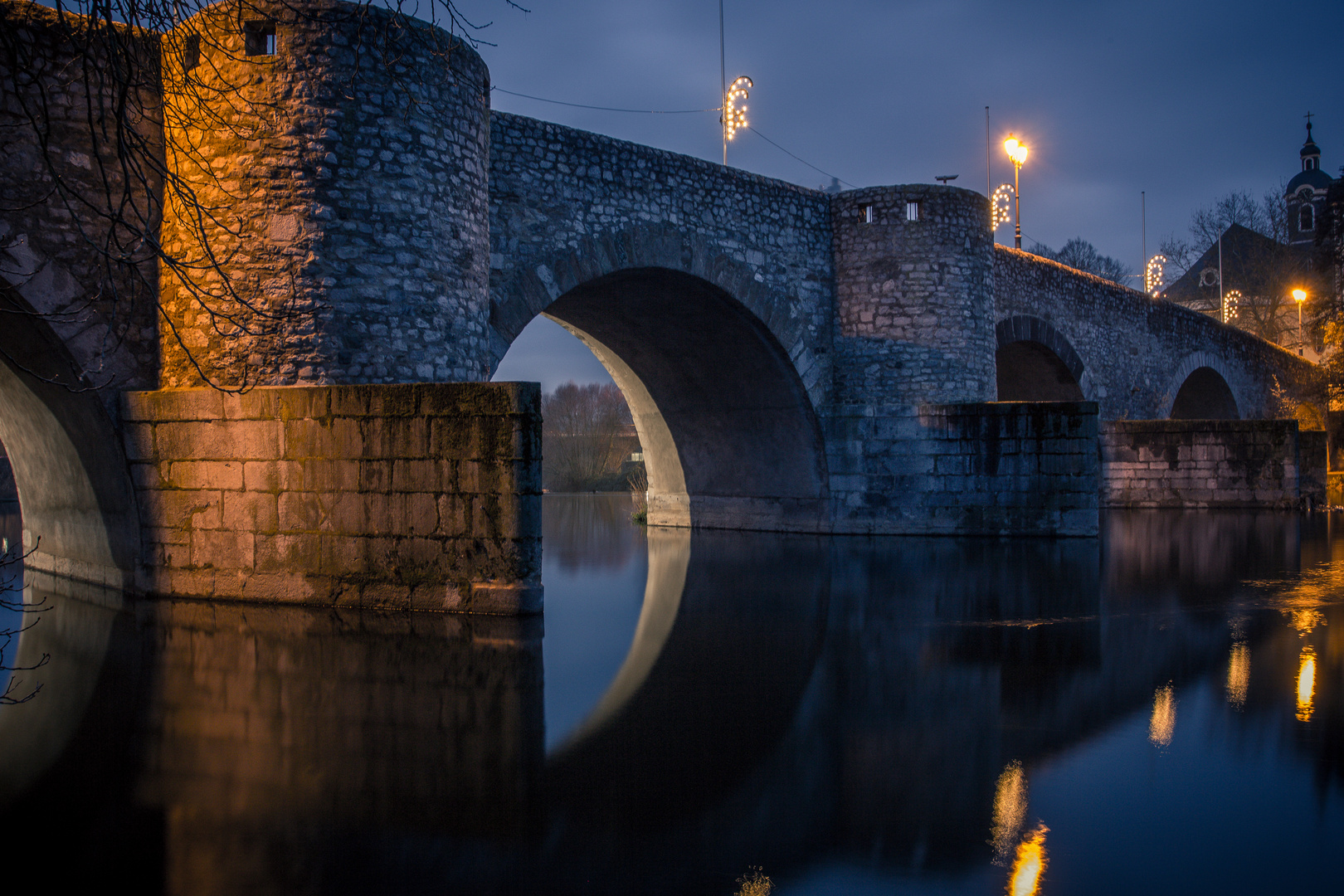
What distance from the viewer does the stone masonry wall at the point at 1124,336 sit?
16.9 m

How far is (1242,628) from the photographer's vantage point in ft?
20.7

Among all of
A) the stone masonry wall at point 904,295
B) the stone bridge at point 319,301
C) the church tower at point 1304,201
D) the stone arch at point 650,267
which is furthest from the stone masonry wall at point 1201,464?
the church tower at point 1304,201

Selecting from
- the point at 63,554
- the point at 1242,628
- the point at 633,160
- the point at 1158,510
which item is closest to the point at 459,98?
the point at 633,160

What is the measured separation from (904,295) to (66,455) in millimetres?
10249

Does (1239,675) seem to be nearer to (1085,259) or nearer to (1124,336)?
(1124,336)

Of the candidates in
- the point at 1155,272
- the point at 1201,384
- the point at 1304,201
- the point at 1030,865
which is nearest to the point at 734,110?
the point at 1030,865

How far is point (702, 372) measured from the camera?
45.5 feet

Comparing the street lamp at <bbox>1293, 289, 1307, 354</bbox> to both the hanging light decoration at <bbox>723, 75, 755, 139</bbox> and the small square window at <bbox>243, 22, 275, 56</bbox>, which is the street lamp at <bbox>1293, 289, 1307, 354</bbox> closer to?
the hanging light decoration at <bbox>723, 75, 755, 139</bbox>

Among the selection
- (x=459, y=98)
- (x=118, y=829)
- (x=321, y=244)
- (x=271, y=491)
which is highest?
(x=459, y=98)

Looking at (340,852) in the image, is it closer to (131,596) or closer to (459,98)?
(131,596)

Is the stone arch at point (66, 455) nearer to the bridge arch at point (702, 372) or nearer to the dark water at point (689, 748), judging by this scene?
the dark water at point (689, 748)

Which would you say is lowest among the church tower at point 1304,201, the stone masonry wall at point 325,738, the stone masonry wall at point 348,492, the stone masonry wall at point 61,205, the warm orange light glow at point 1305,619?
the stone masonry wall at point 325,738

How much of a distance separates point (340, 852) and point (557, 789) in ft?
2.55

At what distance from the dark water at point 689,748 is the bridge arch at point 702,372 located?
511 centimetres
